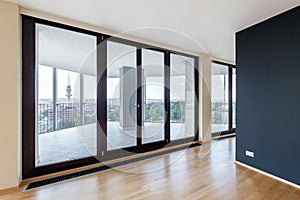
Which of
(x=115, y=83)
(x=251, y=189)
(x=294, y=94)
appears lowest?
(x=251, y=189)

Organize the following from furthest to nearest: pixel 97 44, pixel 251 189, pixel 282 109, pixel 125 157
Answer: pixel 125 157
pixel 97 44
pixel 282 109
pixel 251 189

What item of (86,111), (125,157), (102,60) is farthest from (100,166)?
(102,60)

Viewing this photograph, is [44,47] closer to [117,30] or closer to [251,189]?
[117,30]

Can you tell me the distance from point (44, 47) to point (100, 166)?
2.27m

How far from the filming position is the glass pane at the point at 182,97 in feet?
16.2

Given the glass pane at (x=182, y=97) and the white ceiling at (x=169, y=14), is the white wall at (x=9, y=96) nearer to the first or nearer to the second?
the white ceiling at (x=169, y=14)

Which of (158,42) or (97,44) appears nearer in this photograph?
(97,44)

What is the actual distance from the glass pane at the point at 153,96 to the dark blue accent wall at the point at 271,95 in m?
1.77

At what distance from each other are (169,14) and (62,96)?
2353mm

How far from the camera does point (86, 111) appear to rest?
3.56 m

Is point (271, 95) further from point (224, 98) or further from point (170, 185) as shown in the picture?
point (224, 98)

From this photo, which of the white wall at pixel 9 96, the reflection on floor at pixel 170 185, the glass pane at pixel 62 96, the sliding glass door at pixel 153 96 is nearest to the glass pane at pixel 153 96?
the sliding glass door at pixel 153 96

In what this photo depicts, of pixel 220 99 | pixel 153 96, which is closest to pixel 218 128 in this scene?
pixel 220 99

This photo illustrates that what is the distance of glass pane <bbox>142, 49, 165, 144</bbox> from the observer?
14.3 ft
